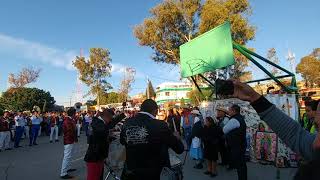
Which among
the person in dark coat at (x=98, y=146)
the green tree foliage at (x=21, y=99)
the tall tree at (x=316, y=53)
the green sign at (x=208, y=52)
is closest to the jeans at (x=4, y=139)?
the green sign at (x=208, y=52)

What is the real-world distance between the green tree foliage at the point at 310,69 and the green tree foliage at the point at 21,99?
4279 centimetres

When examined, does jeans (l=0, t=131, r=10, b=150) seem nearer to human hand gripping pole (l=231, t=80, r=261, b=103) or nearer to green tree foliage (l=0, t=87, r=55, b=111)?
human hand gripping pole (l=231, t=80, r=261, b=103)

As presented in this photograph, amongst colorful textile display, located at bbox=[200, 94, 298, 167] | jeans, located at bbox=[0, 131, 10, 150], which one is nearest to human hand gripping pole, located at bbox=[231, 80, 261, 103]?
colorful textile display, located at bbox=[200, 94, 298, 167]

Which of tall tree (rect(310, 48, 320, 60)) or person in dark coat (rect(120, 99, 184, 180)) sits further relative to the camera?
tall tree (rect(310, 48, 320, 60))

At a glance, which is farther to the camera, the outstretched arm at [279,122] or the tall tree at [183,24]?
the tall tree at [183,24]

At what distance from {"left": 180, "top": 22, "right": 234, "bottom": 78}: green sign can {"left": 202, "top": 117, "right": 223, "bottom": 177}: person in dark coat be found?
2.99 metres

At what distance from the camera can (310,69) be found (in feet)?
221

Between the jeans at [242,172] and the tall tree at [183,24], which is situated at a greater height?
the tall tree at [183,24]

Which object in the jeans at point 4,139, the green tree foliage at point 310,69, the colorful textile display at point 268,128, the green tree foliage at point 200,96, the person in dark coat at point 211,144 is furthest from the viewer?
the green tree foliage at point 310,69

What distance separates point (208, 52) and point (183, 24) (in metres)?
19.3

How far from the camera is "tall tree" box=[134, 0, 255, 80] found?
31.2 m

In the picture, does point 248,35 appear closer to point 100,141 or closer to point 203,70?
point 203,70

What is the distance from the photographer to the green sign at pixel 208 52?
42.5 feet

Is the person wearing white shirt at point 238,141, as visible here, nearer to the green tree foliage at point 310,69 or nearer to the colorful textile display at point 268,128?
the colorful textile display at point 268,128
